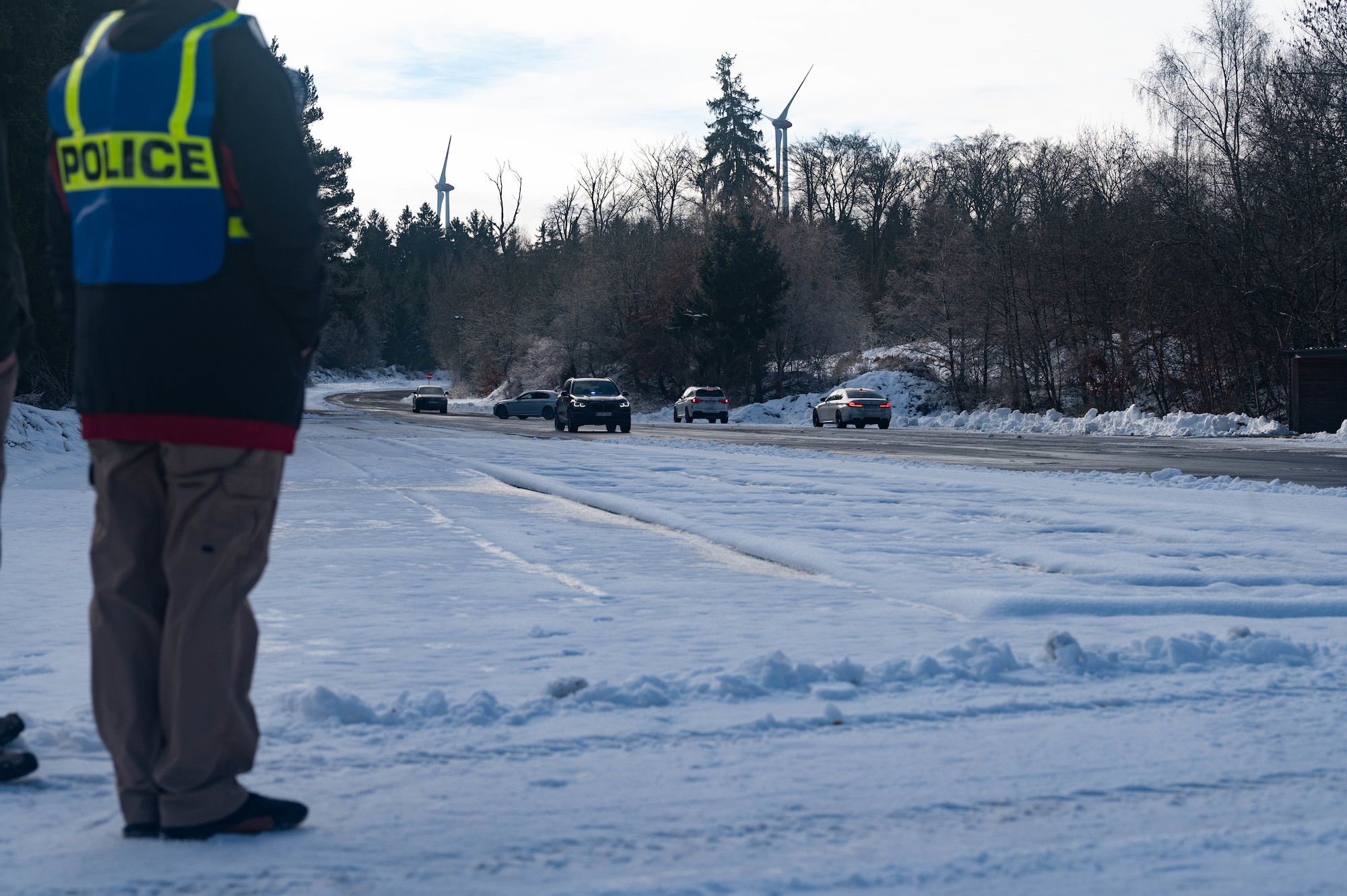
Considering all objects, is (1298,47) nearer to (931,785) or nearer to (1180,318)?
(1180,318)

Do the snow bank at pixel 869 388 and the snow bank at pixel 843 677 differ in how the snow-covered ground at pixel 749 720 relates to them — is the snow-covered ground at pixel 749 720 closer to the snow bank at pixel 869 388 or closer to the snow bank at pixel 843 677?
the snow bank at pixel 843 677

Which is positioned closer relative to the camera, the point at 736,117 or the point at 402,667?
the point at 402,667

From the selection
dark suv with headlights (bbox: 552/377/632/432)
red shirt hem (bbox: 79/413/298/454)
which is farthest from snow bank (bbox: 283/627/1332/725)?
dark suv with headlights (bbox: 552/377/632/432)

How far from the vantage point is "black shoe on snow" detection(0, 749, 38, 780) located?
313cm

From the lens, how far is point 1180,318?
3756cm

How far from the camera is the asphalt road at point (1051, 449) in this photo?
1703 cm

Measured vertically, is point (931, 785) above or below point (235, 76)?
below

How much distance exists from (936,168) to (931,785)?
3051 inches

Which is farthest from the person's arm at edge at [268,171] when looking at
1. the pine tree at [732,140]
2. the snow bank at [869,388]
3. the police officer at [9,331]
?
the pine tree at [732,140]

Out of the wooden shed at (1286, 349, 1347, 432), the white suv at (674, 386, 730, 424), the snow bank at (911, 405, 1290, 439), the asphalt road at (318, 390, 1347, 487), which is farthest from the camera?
the white suv at (674, 386, 730, 424)

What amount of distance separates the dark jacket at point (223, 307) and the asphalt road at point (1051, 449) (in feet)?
46.3

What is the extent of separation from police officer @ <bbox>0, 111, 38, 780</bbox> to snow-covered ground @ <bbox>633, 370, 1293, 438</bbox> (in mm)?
Answer: 27193

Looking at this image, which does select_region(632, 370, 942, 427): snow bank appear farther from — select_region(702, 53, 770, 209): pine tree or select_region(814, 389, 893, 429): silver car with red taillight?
select_region(702, 53, 770, 209): pine tree

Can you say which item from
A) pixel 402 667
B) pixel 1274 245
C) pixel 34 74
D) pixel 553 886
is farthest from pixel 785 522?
pixel 1274 245
